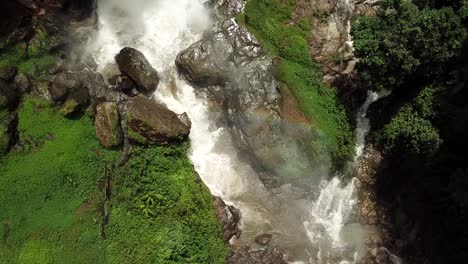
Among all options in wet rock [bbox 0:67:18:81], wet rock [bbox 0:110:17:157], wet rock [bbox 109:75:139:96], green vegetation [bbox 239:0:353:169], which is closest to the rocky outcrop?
green vegetation [bbox 239:0:353:169]

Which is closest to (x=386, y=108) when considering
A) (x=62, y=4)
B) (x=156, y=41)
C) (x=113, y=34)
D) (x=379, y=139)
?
(x=379, y=139)

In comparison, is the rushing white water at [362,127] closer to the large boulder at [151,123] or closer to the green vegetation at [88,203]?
the green vegetation at [88,203]

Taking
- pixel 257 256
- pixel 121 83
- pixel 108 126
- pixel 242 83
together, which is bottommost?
pixel 257 256

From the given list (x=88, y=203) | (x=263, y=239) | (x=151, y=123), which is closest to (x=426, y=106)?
(x=263, y=239)

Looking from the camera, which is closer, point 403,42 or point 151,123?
point 403,42

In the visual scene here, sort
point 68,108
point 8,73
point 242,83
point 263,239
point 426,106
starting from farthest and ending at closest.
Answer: point 242,83 < point 263,239 < point 68,108 < point 8,73 < point 426,106

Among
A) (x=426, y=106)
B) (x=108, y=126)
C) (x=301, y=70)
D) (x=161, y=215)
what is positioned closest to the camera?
(x=426, y=106)

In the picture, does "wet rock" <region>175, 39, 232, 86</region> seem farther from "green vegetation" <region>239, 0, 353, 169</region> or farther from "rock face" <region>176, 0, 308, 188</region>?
"green vegetation" <region>239, 0, 353, 169</region>

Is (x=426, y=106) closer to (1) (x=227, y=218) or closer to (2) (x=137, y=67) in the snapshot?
(1) (x=227, y=218)
